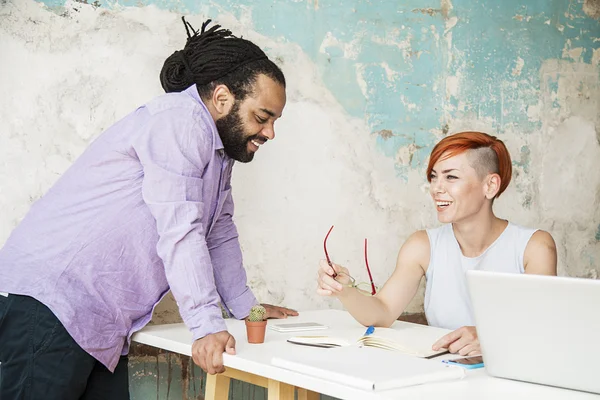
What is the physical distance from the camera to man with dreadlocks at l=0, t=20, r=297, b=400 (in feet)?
7.25

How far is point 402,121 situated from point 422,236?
3.20ft

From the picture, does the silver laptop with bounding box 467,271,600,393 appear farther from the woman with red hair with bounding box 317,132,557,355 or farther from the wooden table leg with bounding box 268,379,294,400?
the woman with red hair with bounding box 317,132,557,355

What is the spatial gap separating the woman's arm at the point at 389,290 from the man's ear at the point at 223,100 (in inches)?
23.1

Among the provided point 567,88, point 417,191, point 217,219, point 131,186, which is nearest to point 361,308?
point 217,219

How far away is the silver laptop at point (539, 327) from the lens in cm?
161

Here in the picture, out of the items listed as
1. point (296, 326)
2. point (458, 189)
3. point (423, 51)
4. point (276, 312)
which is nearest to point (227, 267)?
point (276, 312)

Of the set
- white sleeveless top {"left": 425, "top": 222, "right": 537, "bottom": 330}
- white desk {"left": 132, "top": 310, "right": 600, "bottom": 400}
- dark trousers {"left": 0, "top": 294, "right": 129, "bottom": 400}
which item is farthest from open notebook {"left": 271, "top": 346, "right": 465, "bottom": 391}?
white sleeveless top {"left": 425, "top": 222, "right": 537, "bottom": 330}

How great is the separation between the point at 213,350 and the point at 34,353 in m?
0.55

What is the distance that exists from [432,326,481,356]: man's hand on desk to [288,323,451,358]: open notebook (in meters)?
0.02

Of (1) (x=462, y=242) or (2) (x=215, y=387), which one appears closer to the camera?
(2) (x=215, y=387)

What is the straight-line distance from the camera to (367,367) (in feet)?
6.08

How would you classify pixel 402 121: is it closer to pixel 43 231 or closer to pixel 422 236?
pixel 422 236

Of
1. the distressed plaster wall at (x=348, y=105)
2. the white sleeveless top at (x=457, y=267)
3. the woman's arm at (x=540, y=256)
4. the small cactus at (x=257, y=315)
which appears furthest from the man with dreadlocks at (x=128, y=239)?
the woman's arm at (x=540, y=256)

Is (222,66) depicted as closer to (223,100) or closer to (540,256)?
(223,100)
